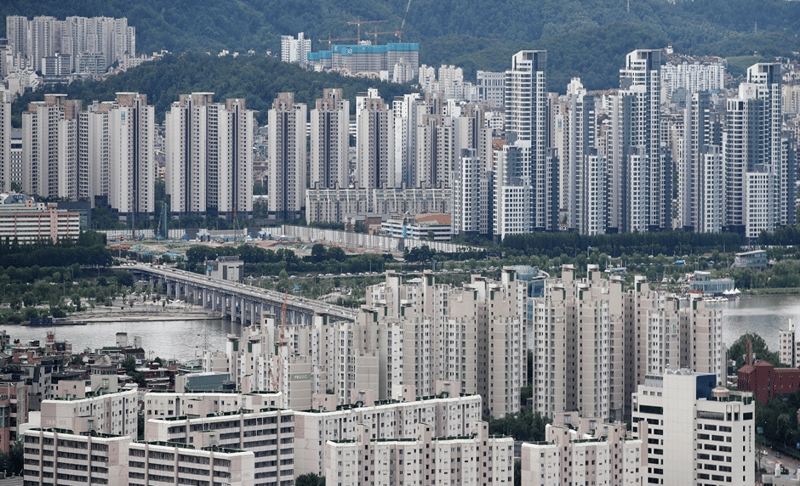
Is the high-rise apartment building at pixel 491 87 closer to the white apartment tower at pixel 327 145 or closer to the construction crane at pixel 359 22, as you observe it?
the construction crane at pixel 359 22

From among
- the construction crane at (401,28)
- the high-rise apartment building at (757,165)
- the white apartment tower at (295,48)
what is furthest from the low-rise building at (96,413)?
the construction crane at (401,28)

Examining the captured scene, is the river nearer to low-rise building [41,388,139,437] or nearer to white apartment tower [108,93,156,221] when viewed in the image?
low-rise building [41,388,139,437]

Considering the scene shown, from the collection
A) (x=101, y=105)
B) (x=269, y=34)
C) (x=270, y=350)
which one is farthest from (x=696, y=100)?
(x=269, y=34)

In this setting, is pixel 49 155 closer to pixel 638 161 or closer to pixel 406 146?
pixel 406 146

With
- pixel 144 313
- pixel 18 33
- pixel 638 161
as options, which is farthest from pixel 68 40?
pixel 144 313

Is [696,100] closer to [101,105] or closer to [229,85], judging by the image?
[101,105]

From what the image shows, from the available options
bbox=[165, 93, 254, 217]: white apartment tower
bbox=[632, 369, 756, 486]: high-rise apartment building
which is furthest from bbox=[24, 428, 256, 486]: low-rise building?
bbox=[165, 93, 254, 217]: white apartment tower
